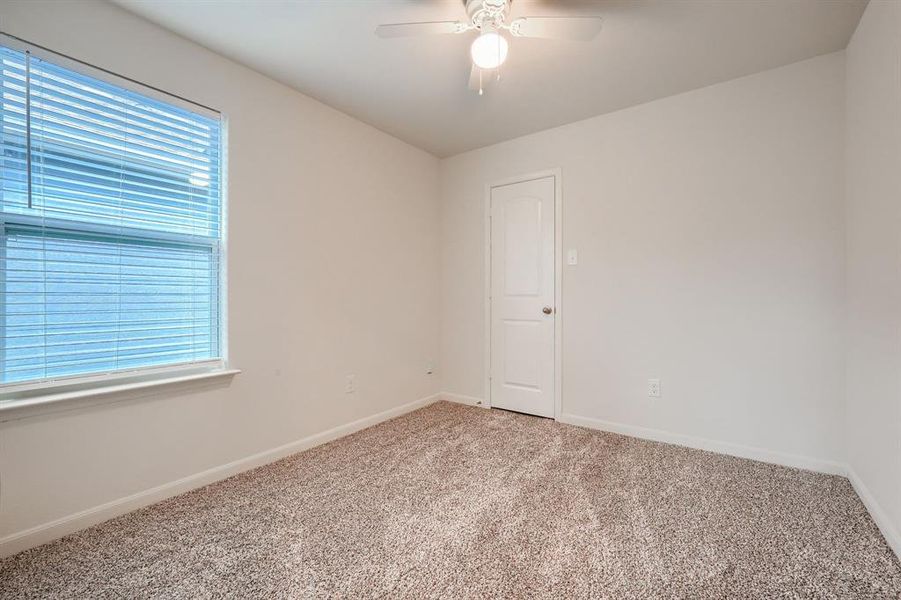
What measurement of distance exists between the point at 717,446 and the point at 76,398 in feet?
11.6

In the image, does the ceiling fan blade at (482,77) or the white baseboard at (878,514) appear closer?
the white baseboard at (878,514)

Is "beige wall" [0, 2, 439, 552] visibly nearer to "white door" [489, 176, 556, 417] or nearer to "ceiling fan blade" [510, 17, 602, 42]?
"white door" [489, 176, 556, 417]

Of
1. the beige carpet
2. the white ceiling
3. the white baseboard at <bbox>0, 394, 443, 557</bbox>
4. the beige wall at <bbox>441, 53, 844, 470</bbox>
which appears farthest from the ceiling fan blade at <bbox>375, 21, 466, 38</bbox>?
the white baseboard at <bbox>0, 394, 443, 557</bbox>

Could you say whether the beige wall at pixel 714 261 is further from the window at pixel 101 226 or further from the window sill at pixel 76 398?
the window sill at pixel 76 398

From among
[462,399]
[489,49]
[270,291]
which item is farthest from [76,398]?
[462,399]

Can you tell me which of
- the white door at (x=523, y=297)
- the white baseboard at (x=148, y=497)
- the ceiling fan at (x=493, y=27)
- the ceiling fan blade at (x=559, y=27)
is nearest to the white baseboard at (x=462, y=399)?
the white door at (x=523, y=297)

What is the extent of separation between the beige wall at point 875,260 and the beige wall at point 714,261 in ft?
0.44

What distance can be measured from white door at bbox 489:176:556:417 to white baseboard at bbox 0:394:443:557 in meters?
1.41

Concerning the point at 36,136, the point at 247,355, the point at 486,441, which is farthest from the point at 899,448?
the point at 36,136

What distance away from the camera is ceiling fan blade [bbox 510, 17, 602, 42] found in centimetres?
161

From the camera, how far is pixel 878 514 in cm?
171

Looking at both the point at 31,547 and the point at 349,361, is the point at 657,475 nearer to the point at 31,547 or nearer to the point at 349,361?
the point at 349,361

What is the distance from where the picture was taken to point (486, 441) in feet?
9.12

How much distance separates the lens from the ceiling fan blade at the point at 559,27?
1608mm
